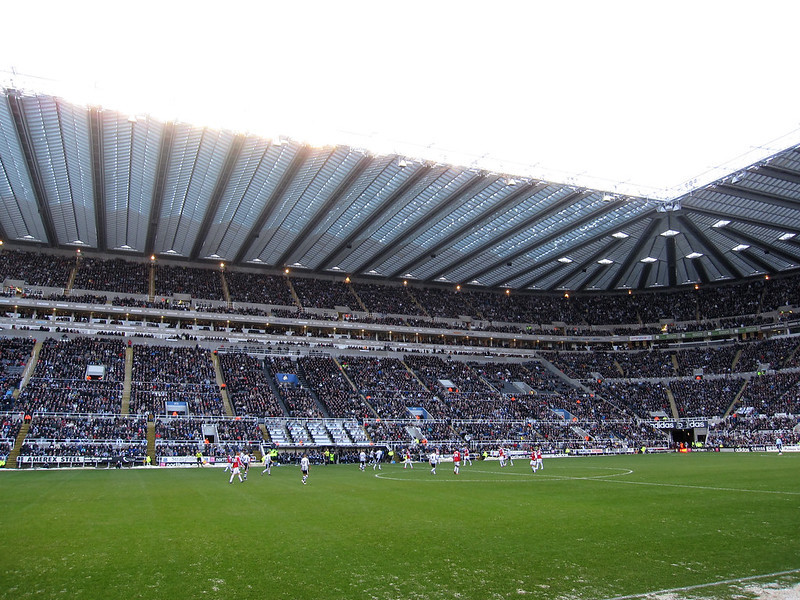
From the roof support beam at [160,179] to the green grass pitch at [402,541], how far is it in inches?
794

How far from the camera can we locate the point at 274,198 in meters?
43.3

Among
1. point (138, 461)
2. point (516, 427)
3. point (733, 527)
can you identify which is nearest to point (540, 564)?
point (733, 527)

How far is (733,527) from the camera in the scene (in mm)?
12695

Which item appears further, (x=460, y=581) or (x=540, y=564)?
(x=540, y=564)

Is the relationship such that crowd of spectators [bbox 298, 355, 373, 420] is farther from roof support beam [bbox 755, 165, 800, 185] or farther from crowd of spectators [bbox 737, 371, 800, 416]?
crowd of spectators [bbox 737, 371, 800, 416]

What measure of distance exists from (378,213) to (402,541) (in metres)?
37.0

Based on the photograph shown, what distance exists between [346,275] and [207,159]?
106ft

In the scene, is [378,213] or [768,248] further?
[768,248]

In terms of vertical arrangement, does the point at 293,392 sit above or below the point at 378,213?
below

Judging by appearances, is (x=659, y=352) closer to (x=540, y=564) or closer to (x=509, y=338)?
(x=509, y=338)

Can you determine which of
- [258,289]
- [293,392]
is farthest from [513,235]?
[258,289]

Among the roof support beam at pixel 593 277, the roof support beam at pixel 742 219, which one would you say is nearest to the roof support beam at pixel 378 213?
the roof support beam at pixel 742 219

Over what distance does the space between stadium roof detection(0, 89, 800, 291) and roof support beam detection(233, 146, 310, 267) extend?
5.6 inches

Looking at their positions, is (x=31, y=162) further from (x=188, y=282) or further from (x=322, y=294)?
(x=322, y=294)
